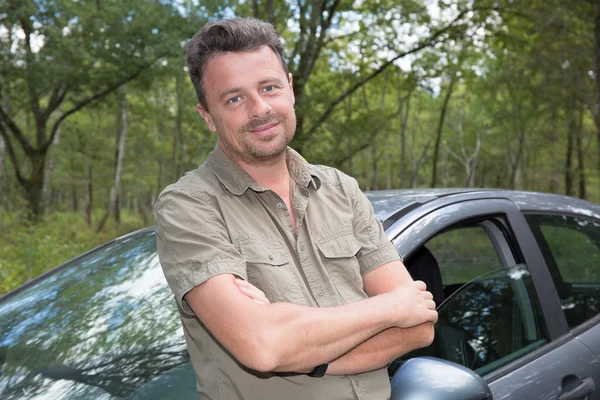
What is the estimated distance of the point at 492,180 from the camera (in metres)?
50.0

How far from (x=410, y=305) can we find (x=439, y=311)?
2.02 feet

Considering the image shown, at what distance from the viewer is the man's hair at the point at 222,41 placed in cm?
177

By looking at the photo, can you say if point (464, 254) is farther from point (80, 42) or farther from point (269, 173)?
point (80, 42)

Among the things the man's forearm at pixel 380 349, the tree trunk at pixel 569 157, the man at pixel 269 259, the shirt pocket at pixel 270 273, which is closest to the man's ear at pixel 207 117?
the man at pixel 269 259

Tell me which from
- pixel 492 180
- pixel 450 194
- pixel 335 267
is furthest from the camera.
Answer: pixel 492 180

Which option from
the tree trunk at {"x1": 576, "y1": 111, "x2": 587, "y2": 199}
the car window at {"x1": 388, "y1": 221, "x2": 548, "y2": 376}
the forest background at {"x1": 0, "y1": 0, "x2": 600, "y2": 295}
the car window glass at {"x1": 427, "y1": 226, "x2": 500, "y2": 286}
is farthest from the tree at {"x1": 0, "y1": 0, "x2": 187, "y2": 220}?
the tree trunk at {"x1": 576, "y1": 111, "x2": 587, "y2": 199}

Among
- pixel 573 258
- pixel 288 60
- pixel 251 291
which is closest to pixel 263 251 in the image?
pixel 251 291

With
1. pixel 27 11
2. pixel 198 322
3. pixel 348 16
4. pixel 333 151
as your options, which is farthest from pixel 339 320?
pixel 348 16

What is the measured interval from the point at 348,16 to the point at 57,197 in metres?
45.0

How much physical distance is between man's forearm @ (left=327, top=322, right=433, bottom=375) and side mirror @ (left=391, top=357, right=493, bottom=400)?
0.06 m

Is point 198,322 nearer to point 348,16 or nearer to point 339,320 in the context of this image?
point 339,320

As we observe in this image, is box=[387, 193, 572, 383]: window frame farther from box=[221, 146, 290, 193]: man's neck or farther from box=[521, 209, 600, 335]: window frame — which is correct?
box=[221, 146, 290, 193]: man's neck

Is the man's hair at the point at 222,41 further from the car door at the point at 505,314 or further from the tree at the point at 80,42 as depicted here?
the tree at the point at 80,42

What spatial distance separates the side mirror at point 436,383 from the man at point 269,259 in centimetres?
6
